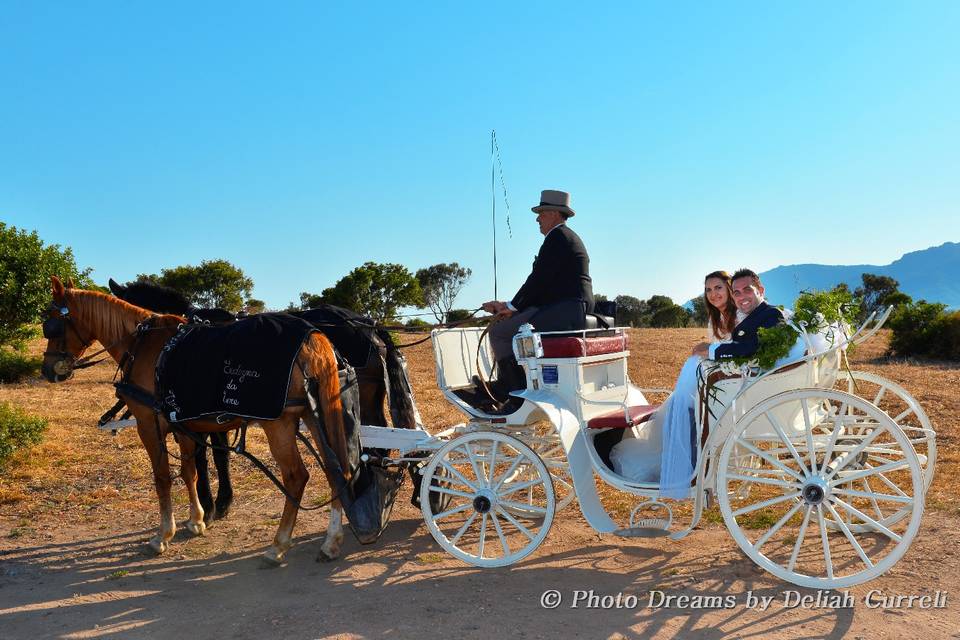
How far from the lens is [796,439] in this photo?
16.2 ft

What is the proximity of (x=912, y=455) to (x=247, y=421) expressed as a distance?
176 inches

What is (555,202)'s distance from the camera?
5914 mm

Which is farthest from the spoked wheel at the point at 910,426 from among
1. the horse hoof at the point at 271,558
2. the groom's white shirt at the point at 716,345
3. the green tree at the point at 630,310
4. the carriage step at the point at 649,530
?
the green tree at the point at 630,310

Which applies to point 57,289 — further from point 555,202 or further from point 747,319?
point 747,319

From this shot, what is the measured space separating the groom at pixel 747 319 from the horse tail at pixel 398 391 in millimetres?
2433

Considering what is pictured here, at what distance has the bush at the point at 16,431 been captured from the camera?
27.5ft

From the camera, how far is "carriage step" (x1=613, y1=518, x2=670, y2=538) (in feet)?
16.6

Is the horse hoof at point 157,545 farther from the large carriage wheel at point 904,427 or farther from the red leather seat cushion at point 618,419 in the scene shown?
the large carriage wheel at point 904,427

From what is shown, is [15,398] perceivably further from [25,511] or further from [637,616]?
[637,616]

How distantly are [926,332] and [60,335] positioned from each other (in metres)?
18.0

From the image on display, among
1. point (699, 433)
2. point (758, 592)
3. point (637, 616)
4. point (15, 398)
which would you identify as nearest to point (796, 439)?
point (699, 433)

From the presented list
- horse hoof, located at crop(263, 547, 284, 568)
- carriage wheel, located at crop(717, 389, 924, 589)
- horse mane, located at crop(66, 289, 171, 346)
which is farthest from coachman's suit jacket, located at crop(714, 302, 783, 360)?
horse mane, located at crop(66, 289, 171, 346)

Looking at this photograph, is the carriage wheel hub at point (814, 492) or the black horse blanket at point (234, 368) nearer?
the carriage wheel hub at point (814, 492)

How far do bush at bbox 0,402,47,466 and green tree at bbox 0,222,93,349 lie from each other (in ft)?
5.36
